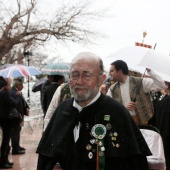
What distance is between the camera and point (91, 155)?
8.85ft

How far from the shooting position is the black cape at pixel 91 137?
2701 mm

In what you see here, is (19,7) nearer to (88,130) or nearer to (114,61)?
(114,61)

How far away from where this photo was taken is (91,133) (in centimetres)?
272

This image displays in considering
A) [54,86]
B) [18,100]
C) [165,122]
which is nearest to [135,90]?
[165,122]

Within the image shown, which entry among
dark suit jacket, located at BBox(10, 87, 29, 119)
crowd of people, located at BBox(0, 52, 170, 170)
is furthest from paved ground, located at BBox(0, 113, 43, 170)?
crowd of people, located at BBox(0, 52, 170, 170)

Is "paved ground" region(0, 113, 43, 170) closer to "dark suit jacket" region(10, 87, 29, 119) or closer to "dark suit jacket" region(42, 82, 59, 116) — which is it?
"dark suit jacket" region(10, 87, 29, 119)

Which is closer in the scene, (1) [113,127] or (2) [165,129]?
(1) [113,127]

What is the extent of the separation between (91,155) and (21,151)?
20.8ft

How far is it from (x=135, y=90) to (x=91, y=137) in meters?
2.35

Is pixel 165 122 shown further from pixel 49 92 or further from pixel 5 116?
pixel 5 116

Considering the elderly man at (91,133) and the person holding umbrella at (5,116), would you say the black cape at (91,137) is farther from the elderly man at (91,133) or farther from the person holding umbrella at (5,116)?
the person holding umbrella at (5,116)

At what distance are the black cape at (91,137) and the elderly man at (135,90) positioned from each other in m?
1.99

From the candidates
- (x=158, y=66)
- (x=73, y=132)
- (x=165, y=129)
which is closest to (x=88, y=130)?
(x=73, y=132)

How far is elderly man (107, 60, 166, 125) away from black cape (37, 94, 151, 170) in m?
1.99
